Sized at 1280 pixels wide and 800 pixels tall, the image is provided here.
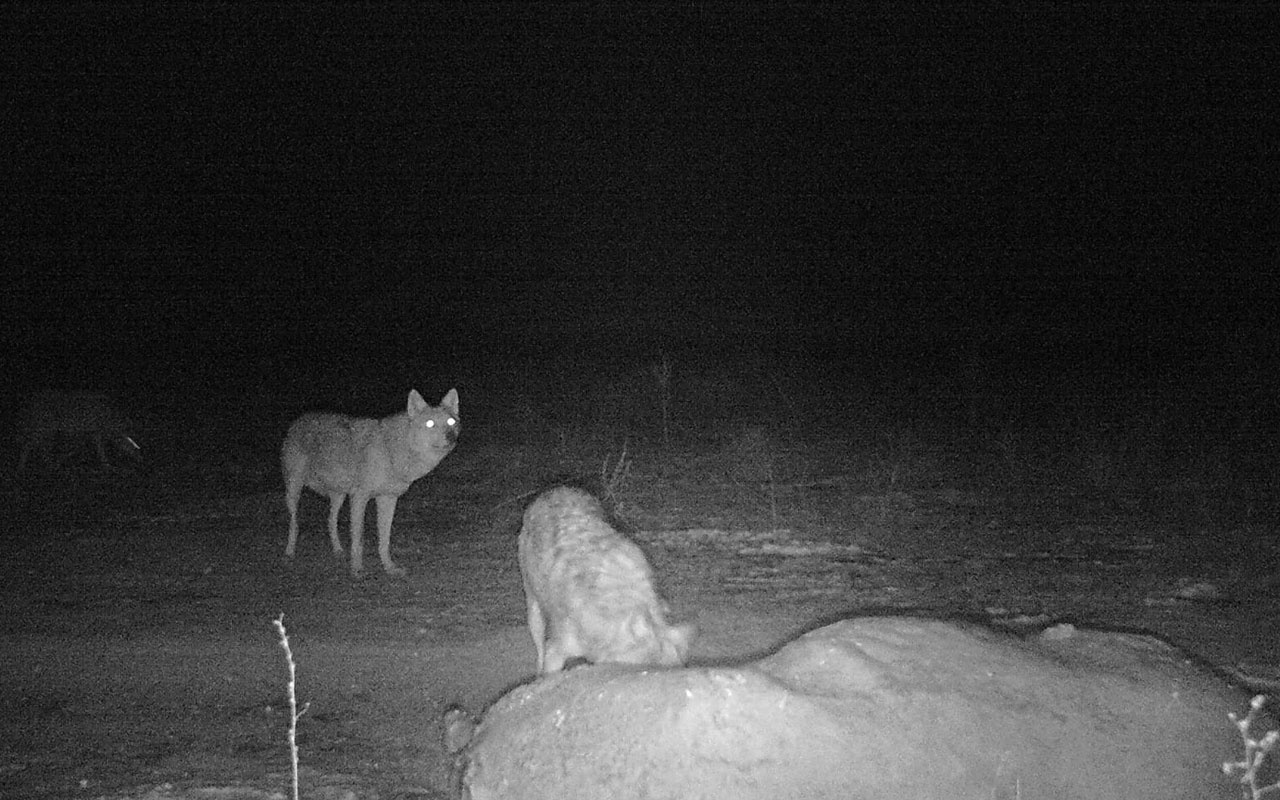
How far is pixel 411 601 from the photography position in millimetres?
8227

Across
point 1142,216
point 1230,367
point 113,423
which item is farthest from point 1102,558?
point 1142,216

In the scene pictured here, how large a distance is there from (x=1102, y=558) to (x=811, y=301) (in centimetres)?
4343

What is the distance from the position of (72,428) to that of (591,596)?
13349 millimetres

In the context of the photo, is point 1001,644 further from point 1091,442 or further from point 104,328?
point 104,328

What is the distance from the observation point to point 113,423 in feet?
50.6

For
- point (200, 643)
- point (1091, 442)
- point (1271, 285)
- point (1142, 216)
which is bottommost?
point (200, 643)

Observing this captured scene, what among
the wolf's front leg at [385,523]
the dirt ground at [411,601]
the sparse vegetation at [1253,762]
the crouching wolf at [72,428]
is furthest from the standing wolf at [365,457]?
the crouching wolf at [72,428]

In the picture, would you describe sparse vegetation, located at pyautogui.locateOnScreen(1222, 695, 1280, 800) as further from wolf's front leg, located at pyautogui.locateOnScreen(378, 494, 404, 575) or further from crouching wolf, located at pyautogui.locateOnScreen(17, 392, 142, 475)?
crouching wolf, located at pyautogui.locateOnScreen(17, 392, 142, 475)

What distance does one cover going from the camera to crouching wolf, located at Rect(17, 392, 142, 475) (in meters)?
15.1

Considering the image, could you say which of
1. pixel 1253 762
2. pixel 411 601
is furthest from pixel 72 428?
pixel 1253 762

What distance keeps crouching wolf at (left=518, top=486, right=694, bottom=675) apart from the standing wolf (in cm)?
292

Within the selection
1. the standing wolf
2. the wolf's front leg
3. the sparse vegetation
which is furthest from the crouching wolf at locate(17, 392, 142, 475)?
the sparse vegetation

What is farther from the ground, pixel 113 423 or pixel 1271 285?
pixel 1271 285

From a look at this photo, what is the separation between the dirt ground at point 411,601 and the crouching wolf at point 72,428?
3.16m
